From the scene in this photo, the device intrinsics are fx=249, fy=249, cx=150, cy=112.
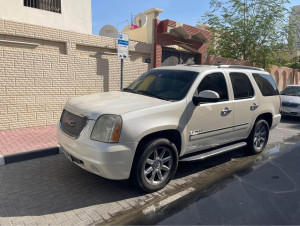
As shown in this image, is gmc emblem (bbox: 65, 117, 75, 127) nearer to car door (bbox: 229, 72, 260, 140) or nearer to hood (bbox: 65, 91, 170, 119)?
hood (bbox: 65, 91, 170, 119)

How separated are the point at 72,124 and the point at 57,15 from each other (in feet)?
26.1

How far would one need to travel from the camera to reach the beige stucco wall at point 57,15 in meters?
8.65

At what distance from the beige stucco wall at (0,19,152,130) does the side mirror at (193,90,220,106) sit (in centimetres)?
498

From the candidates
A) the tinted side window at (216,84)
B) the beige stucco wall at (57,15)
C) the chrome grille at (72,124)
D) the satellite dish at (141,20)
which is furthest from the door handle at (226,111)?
the satellite dish at (141,20)

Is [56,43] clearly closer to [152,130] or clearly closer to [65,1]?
[65,1]

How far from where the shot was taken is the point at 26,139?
5871mm

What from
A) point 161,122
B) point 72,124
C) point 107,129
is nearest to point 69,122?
point 72,124

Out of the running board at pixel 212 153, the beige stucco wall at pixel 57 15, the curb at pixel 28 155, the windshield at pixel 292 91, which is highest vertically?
the beige stucco wall at pixel 57 15

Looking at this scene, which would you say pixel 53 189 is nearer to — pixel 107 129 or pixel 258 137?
pixel 107 129

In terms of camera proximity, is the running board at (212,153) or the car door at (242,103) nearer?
the running board at (212,153)

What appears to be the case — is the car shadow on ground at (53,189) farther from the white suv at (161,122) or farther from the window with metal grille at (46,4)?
the window with metal grille at (46,4)

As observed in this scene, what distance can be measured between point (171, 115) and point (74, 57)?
5112 millimetres

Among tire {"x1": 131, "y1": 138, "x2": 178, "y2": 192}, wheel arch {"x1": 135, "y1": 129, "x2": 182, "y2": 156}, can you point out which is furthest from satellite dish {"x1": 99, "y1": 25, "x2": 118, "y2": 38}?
tire {"x1": 131, "y1": 138, "x2": 178, "y2": 192}

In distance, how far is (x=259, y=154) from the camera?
5.63 meters
